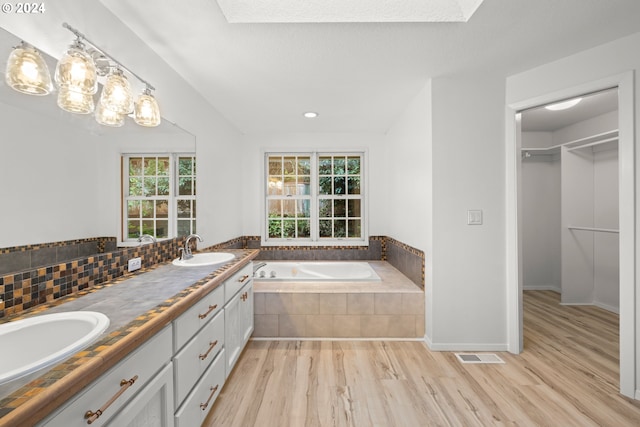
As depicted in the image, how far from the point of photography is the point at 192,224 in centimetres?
252

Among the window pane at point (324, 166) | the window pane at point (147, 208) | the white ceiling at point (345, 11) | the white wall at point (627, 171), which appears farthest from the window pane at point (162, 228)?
the white wall at point (627, 171)

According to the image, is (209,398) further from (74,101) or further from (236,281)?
(74,101)

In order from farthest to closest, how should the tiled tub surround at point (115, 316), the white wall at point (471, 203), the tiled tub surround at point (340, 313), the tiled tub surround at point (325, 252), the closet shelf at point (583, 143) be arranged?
the tiled tub surround at point (325, 252), the closet shelf at point (583, 143), the tiled tub surround at point (340, 313), the white wall at point (471, 203), the tiled tub surround at point (115, 316)

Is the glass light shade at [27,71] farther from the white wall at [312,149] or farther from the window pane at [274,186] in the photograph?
the window pane at [274,186]

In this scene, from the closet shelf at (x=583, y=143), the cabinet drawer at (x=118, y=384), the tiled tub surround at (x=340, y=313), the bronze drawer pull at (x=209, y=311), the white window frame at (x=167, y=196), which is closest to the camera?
the cabinet drawer at (x=118, y=384)

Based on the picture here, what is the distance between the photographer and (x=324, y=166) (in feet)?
13.9

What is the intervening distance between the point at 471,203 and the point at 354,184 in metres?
1.97

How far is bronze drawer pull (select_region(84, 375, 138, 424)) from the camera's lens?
0.78 m

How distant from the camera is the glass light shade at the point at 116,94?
4.94 feet

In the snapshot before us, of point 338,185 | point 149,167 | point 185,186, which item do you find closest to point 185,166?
point 185,186

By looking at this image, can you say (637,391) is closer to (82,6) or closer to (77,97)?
(77,97)

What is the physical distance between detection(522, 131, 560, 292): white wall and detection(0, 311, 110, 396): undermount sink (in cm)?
485

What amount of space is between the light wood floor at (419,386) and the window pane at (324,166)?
2.40 m

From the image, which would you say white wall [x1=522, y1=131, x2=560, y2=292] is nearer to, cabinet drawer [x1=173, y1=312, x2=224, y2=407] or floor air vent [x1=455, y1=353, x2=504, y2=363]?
floor air vent [x1=455, y1=353, x2=504, y2=363]
